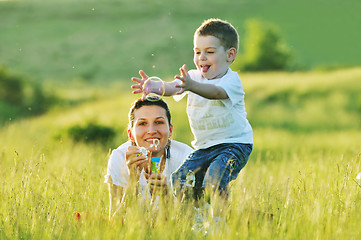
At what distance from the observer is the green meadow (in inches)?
176

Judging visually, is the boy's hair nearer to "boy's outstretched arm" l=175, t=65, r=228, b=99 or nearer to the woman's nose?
"boy's outstretched arm" l=175, t=65, r=228, b=99

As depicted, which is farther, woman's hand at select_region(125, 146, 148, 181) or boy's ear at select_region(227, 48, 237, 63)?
boy's ear at select_region(227, 48, 237, 63)

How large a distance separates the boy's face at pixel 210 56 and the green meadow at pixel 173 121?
75cm

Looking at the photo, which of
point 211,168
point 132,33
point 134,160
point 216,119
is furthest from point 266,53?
point 134,160

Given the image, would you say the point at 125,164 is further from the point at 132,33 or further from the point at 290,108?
the point at 132,33

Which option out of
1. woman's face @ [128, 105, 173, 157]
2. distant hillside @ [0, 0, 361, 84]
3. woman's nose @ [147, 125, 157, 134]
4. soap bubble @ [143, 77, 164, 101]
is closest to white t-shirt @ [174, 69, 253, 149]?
woman's face @ [128, 105, 173, 157]

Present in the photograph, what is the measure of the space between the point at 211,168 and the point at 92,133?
12.3m

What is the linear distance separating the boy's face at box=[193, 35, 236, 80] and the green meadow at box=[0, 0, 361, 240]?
751 millimetres

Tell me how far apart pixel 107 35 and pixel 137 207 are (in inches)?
1835

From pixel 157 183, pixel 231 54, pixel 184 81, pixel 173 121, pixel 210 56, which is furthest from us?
pixel 173 121

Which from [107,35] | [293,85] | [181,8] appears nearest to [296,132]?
[293,85]

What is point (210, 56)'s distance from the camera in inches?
193

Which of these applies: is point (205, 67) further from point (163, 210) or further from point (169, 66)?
point (169, 66)

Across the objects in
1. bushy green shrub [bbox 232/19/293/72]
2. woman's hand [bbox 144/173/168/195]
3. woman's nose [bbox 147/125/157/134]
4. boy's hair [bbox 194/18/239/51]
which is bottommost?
woman's hand [bbox 144/173/168/195]
